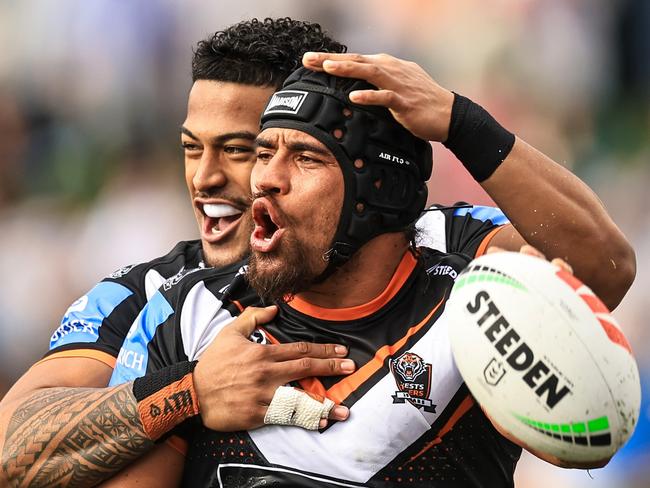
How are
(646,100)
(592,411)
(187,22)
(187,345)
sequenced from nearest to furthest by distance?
1. (592,411)
2. (187,345)
3. (646,100)
4. (187,22)

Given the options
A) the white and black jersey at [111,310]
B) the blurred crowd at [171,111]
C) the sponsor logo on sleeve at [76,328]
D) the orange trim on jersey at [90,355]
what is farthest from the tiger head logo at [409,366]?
the blurred crowd at [171,111]

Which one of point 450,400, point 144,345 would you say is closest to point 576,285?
point 450,400

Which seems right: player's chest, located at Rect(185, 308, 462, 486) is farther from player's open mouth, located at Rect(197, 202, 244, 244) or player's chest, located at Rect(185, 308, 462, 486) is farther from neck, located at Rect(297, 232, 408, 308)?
player's open mouth, located at Rect(197, 202, 244, 244)

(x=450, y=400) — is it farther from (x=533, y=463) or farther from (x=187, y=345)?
(x=533, y=463)

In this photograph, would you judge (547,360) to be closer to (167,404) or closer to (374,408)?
(374,408)

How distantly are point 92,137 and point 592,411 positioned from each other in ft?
19.2

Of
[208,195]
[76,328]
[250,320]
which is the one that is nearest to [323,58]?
[250,320]

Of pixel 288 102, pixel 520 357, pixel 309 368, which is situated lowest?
pixel 309 368

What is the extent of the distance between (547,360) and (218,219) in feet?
7.84

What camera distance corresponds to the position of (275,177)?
352 centimetres

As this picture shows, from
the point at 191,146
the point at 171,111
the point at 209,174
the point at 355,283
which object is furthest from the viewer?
the point at 171,111

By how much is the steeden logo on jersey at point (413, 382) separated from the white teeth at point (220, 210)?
61.8 inches

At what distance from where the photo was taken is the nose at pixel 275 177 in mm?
3516

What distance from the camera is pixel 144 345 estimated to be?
375cm
